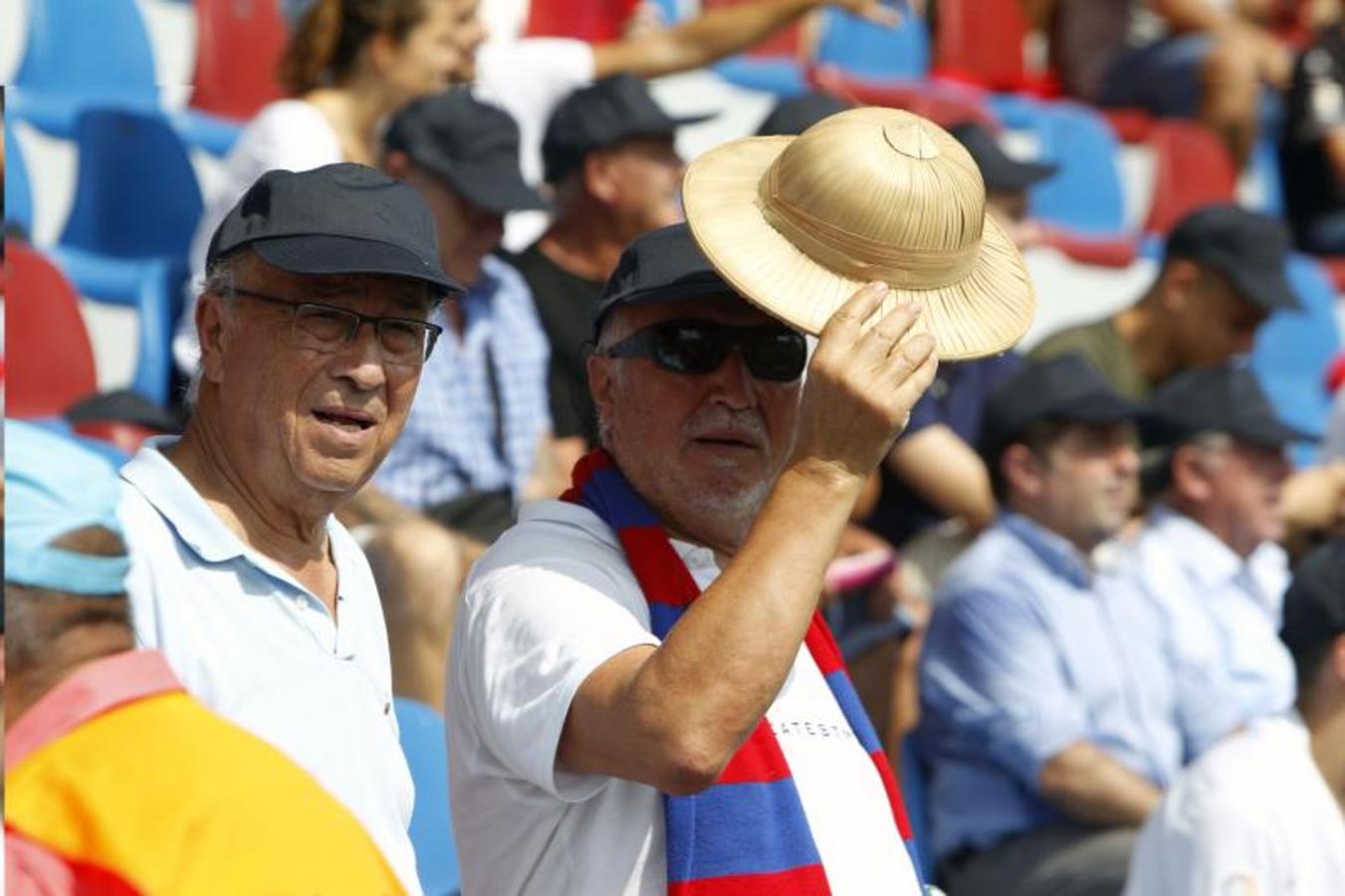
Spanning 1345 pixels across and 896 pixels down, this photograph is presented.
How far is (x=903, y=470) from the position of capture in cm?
569

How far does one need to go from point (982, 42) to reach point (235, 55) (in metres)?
3.83

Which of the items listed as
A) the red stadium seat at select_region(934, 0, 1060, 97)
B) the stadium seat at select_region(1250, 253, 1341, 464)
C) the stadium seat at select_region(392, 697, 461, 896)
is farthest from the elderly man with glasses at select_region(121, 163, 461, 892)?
the red stadium seat at select_region(934, 0, 1060, 97)

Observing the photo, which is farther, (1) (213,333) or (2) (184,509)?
(1) (213,333)

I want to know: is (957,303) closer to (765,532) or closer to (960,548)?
(765,532)

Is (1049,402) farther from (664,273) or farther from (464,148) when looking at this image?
(664,273)

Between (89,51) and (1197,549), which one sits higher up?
(89,51)

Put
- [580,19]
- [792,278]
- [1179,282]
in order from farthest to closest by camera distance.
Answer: [580,19], [1179,282], [792,278]

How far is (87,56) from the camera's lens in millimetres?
6285

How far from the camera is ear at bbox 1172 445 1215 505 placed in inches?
232

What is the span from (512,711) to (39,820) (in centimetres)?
91

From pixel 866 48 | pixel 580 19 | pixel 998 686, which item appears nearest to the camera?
pixel 998 686

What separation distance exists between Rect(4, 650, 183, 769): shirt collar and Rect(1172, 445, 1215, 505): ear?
14.2 ft

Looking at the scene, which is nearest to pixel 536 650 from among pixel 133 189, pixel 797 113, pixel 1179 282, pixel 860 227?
pixel 860 227

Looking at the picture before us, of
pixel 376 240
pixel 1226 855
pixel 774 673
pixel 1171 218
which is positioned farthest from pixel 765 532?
pixel 1171 218
